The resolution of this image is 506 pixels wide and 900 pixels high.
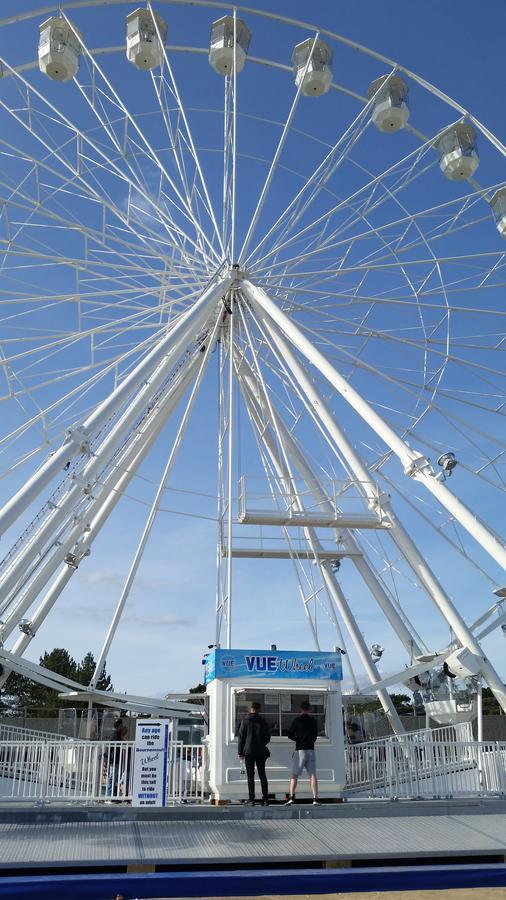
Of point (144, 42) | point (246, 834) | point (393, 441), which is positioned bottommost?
point (246, 834)

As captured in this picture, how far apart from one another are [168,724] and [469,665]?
285 inches

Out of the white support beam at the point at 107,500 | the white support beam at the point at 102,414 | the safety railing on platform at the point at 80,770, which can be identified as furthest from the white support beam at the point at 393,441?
the safety railing on platform at the point at 80,770

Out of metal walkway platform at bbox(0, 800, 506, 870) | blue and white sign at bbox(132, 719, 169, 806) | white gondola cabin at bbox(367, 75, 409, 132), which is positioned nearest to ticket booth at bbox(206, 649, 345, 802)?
blue and white sign at bbox(132, 719, 169, 806)

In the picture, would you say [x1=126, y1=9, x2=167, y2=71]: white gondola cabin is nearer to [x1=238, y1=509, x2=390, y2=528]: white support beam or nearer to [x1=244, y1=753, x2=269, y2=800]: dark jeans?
[x1=238, y1=509, x2=390, y2=528]: white support beam

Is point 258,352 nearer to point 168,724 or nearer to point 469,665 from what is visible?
point 469,665

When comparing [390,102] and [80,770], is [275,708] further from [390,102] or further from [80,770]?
[390,102]

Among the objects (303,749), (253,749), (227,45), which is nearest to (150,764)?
(253,749)

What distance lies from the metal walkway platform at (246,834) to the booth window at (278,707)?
228cm

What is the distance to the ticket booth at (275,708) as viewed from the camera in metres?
14.0

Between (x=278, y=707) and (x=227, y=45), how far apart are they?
654 inches

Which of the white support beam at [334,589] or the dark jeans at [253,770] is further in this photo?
the white support beam at [334,589]

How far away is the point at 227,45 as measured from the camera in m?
20.4

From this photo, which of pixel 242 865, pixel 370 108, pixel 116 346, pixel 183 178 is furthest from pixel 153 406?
pixel 242 865

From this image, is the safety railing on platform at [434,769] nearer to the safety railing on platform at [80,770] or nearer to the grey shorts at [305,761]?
the grey shorts at [305,761]
